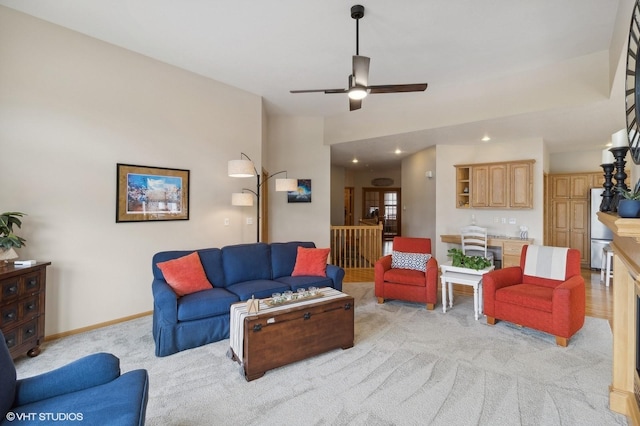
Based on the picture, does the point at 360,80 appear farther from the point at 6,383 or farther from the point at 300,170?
the point at 300,170

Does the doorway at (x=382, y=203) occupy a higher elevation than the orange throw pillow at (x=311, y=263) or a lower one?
higher

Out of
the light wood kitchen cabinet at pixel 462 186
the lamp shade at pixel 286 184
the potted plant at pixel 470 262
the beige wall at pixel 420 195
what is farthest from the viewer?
the beige wall at pixel 420 195

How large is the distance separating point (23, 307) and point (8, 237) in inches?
25.1

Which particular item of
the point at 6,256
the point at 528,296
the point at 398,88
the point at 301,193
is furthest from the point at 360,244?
the point at 6,256

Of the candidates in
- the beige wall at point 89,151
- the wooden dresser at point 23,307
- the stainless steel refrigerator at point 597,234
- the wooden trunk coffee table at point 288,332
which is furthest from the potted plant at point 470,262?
the wooden dresser at point 23,307

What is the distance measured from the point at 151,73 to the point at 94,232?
2.12m

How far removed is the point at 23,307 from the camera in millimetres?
2785

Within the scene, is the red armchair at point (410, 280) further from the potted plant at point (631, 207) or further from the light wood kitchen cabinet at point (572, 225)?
the light wood kitchen cabinet at point (572, 225)

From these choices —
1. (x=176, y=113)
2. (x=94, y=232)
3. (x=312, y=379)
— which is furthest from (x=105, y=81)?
(x=312, y=379)

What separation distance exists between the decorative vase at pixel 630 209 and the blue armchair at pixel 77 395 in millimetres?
2413

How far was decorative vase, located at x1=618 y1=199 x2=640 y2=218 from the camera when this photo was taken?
56.9 inches

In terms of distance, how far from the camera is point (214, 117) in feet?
15.5

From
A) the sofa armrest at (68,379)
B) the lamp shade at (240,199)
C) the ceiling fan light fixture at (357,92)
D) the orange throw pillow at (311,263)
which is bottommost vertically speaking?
the sofa armrest at (68,379)

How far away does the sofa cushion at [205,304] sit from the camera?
305cm
